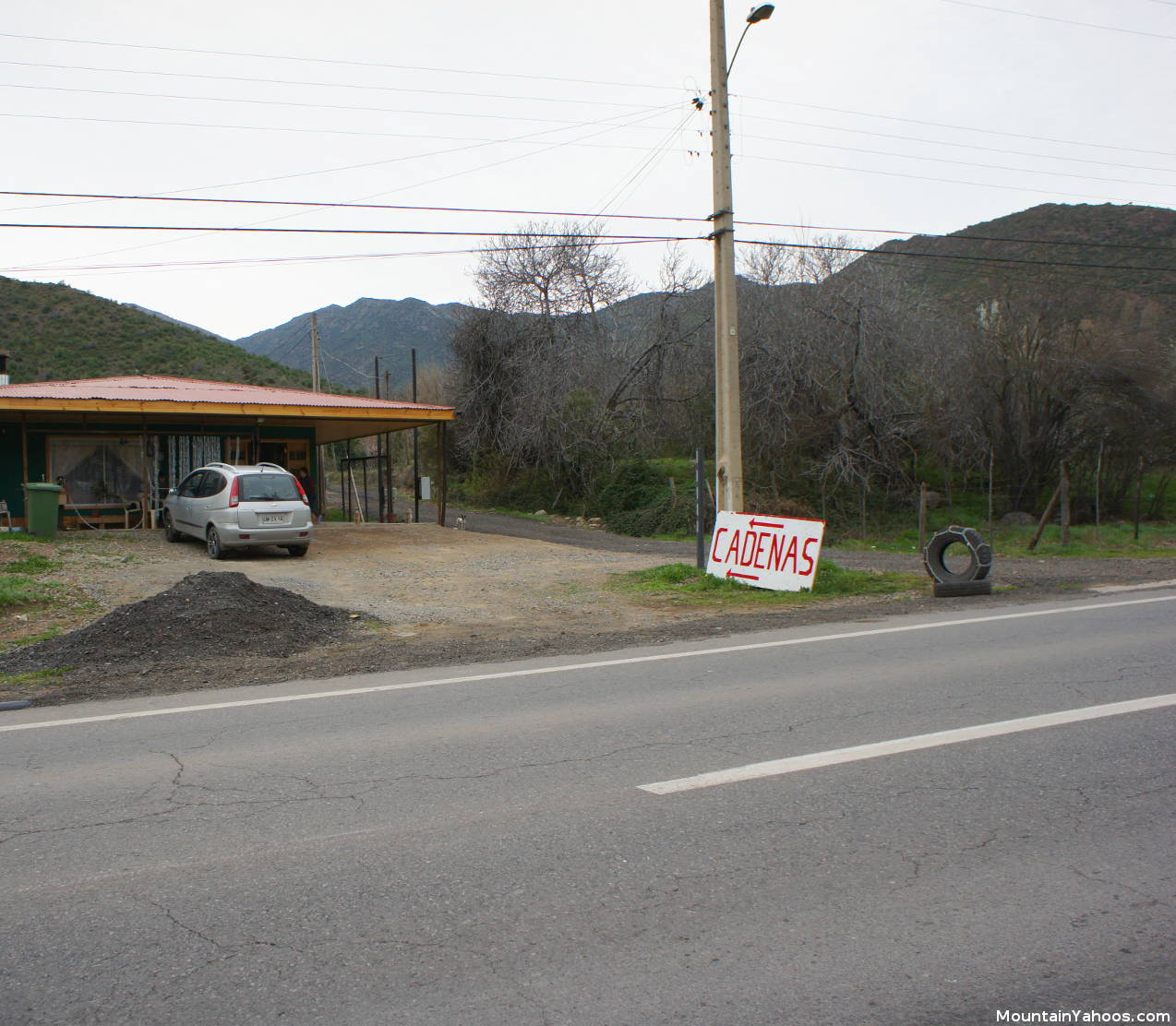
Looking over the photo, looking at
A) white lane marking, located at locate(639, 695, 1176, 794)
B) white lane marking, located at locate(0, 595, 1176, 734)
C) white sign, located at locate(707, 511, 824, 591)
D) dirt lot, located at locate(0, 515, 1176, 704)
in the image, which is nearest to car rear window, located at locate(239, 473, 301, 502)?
dirt lot, located at locate(0, 515, 1176, 704)

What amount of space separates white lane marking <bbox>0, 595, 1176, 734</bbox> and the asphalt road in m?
0.10

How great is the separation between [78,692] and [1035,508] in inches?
1084

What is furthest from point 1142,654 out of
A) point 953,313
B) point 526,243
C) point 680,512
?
point 526,243

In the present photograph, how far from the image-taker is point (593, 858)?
4.07m

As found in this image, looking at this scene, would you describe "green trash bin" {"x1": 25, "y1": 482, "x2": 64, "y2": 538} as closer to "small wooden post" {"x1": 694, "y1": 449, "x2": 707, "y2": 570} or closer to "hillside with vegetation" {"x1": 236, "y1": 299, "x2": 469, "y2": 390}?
"small wooden post" {"x1": 694, "y1": 449, "x2": 707, "y2": 570}

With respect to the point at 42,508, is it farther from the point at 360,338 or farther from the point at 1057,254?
the point at 360,338

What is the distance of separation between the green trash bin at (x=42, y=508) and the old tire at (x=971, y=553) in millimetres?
15779

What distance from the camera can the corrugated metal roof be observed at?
20.8m

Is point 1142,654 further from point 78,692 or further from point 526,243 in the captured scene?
point 526,243

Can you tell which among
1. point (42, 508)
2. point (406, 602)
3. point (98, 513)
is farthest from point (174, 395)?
point (406, 602)

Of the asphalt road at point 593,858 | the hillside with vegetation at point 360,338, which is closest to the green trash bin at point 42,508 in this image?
the asphalt road at point 593,858

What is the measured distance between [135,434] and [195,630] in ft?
49.4

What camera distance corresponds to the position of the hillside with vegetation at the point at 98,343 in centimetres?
4788

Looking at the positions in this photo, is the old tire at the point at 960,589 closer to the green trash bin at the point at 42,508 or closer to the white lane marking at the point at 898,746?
the white lane marking at the point at 898,746
